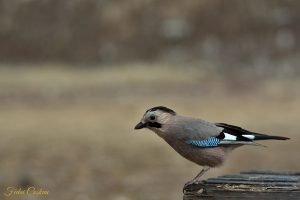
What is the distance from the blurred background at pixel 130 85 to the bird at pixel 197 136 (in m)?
3.83

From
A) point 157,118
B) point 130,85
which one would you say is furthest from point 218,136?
point 130,85

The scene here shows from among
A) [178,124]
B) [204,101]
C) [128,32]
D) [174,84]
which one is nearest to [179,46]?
[128,32]

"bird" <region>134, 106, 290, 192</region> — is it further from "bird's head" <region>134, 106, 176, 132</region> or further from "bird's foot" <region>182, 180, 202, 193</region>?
"bird's foot" <region>182, 180, 202, 193</region>

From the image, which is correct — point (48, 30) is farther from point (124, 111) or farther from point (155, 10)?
point (124, 111)

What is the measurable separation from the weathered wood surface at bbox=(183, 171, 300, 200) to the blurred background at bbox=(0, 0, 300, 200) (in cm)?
458

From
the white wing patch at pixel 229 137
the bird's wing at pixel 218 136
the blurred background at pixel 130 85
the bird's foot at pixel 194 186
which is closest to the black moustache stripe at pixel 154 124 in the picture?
the bird's wing at pixel 218 136

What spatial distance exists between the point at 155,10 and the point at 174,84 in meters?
4.46

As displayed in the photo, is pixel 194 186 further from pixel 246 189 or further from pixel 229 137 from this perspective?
pixel 229 137

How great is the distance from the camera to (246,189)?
5.20 metres

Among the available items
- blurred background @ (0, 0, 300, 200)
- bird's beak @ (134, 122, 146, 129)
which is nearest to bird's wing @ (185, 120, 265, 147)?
bird's beak @ (134, 122, 146, 129)

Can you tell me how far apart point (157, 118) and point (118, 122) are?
8718 mm

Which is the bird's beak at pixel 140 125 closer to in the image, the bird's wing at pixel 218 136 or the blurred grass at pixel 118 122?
the bird's wing at pixel 218 136

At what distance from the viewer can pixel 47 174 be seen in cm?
1135

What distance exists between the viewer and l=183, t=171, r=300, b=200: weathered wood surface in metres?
5.17
